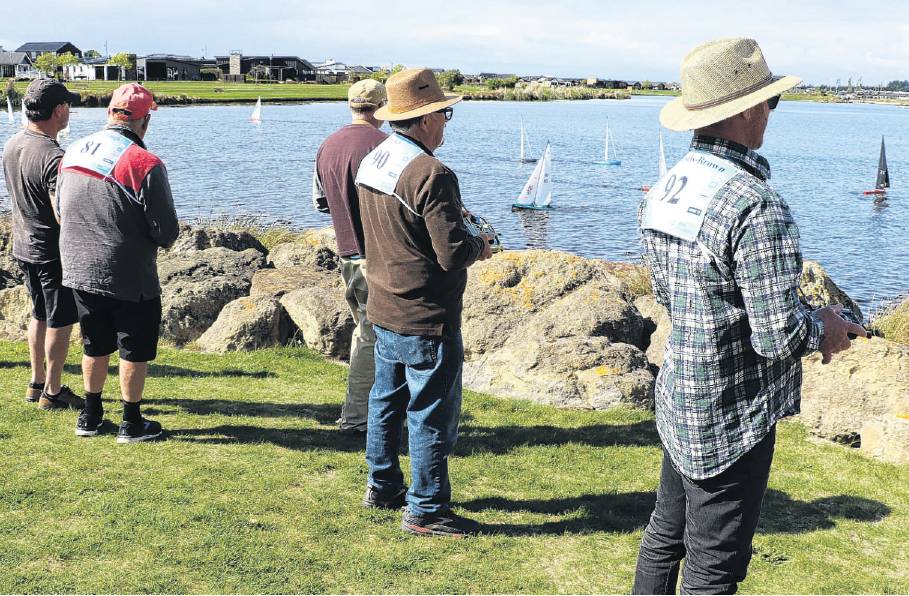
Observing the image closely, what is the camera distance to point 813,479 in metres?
5.73

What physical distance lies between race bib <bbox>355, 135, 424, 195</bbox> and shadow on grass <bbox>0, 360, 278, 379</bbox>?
3.79 m

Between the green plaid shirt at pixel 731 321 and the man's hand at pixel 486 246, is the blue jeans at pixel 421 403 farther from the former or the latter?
the green plaid shirt at pixel 731 321

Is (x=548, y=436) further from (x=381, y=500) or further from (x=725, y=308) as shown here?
(x=725, y=308)

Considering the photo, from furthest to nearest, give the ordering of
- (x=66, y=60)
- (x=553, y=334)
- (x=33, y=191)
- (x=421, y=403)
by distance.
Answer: (x=66, y=60)
(x=553, y=334)
(x=33, y=191)
(x=421, y=403)

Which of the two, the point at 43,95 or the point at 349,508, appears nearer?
the point at 349,508

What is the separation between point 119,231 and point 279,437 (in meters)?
1.82

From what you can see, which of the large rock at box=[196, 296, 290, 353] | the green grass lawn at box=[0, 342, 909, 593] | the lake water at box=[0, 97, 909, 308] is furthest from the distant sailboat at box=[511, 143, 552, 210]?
the green grass lawn at box=[0, 342, 909, 593]

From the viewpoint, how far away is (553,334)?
775 centimetres

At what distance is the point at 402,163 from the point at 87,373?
3008mm

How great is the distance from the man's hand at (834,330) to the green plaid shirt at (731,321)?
0.06 m

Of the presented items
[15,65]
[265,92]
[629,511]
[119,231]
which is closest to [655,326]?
[629,511]

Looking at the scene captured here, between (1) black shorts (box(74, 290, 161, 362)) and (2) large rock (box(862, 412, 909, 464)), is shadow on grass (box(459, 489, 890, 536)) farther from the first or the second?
(1) black shorts (box(74, 290, 161, 362))

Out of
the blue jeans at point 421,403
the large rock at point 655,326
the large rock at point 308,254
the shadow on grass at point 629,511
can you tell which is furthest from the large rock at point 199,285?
the shadow on grass at point 629,511

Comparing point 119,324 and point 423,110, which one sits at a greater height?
point 423,110
